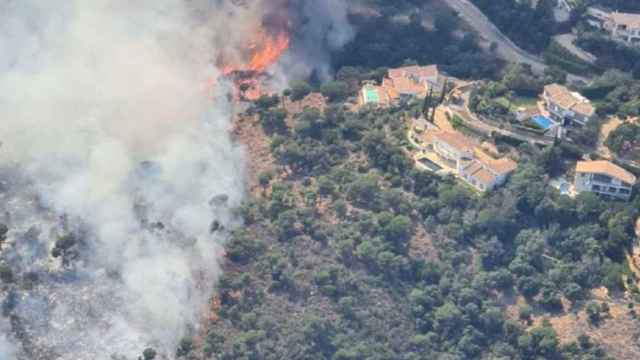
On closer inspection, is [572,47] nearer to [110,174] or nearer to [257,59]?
[257,59]

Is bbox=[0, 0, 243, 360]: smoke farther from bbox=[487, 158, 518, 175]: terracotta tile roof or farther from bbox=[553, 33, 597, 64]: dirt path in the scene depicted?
bbox=[553, 33, 597, 64]: dirt path

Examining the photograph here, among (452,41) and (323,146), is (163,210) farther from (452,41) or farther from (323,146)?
(452,41)

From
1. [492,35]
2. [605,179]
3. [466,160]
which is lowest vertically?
[466,160]

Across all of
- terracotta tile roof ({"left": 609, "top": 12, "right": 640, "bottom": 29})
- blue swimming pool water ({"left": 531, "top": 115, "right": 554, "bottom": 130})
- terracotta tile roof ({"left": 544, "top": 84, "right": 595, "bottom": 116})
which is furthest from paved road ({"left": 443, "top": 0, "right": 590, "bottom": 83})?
blue swimming pool water ({"left": 531, "top": 115, "right": 554, "bottom": 130})

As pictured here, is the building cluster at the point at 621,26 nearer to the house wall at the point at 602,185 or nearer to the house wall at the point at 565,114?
the house wall at the point at 565,114

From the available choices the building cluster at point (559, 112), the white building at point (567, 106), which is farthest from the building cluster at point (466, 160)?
the white building at point (567, 106)

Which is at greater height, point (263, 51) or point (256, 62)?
point (263, 51)

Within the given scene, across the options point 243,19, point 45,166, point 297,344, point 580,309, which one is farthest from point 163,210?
point 580,309

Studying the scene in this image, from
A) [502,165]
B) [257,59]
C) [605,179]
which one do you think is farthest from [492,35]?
[605,179]
